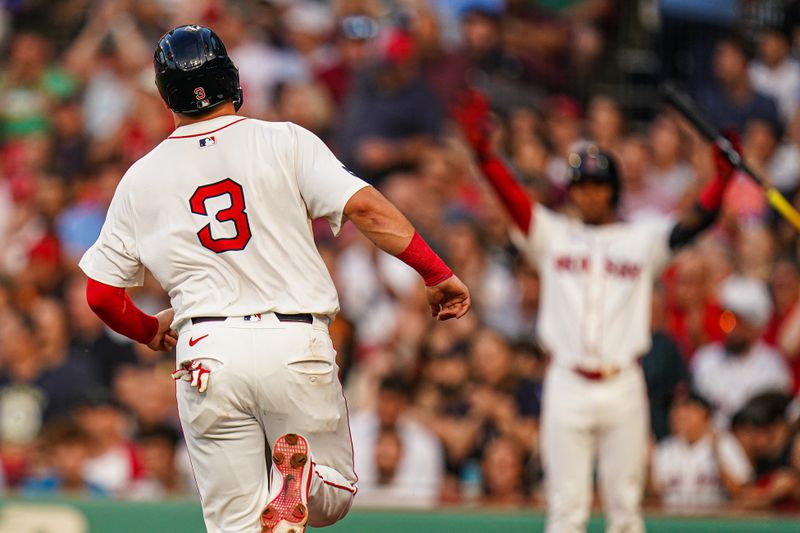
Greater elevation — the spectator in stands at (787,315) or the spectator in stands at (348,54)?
the spectator in stands at (348,54)

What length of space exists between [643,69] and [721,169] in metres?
5.70

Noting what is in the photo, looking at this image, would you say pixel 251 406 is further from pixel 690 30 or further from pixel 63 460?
pixel 690 30

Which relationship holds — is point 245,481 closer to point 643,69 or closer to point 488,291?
point 488,291

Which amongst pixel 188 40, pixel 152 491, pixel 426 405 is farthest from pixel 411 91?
pixel 188 40

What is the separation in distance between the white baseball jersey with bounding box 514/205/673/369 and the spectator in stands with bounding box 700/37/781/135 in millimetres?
3951

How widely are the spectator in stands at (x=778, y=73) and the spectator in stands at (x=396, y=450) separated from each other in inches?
174

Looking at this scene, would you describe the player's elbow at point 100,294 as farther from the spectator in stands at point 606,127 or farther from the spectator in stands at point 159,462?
the spectator in stands at point 606,127

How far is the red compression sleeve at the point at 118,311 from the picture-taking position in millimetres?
5324

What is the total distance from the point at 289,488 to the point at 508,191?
341 cm

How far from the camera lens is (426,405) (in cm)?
995

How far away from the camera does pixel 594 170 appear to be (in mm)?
7906

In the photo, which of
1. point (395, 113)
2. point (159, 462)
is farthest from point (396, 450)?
point (395, 113)

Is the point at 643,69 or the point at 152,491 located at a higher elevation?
the point at 643,69

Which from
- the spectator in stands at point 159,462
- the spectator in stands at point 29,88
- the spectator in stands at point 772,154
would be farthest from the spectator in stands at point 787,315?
the spectator in stands at point 29,88
